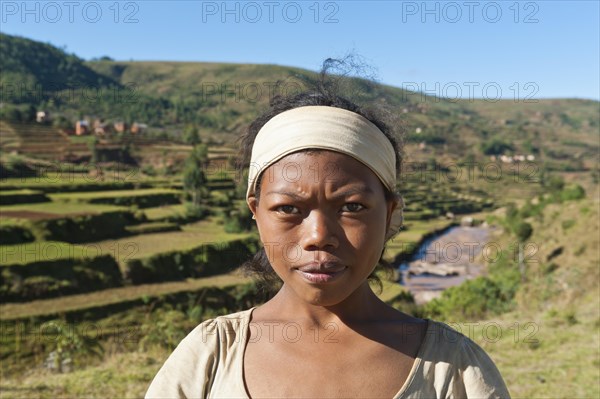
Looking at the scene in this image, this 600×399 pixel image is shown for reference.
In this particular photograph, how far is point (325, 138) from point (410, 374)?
2.02ft

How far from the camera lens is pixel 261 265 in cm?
171

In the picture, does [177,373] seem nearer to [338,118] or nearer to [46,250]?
[338,118]

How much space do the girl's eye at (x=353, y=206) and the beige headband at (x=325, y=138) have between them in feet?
0.34

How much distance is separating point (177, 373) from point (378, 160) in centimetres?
74

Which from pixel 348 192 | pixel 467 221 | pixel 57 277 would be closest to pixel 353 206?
pixel 348 192

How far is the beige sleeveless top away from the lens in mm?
1333

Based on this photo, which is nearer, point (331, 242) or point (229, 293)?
point (331, 242)

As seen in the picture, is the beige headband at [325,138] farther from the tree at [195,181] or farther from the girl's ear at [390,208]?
the tree at [195,181]

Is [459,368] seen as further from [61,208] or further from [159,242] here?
[61,208]

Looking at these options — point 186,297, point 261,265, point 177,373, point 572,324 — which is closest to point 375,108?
point 261,265

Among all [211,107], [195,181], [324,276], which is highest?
[211,107]

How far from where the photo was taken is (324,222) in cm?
125

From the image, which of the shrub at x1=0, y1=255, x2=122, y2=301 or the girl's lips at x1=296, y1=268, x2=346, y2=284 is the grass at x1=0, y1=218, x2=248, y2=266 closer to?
the shrub at x1=0, y1=255, x2=122, y2=301

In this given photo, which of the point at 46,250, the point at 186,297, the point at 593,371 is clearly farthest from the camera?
the point at 186,297
